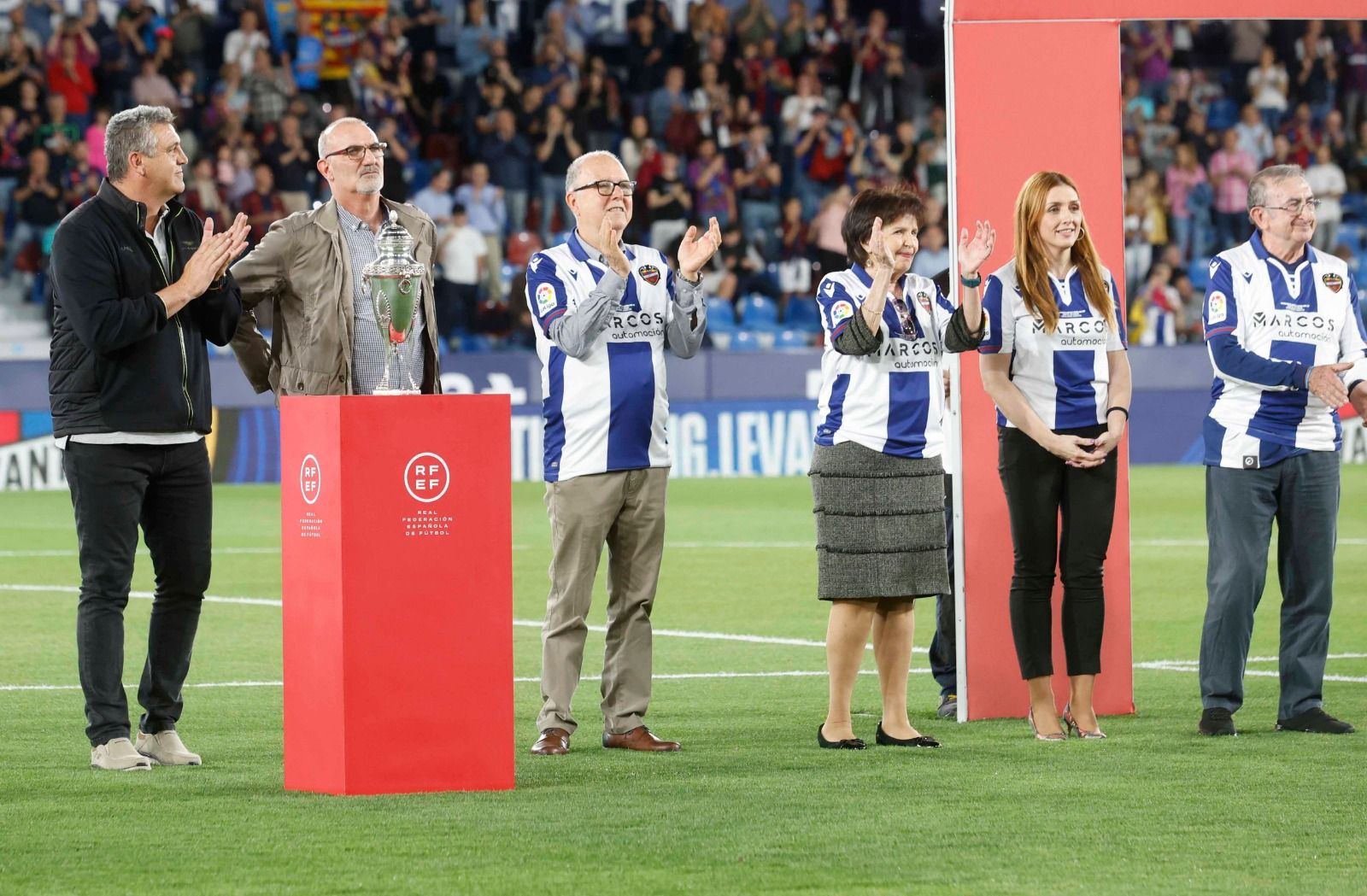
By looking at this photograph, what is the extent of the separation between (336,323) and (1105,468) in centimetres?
261

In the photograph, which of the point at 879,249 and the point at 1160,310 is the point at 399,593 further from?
the point at 1160,310

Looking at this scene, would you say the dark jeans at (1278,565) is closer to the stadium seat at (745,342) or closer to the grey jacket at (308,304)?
the grey jacket at (308,304)

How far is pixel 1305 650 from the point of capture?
703 cm

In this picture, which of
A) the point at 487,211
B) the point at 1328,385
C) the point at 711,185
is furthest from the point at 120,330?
the point at 711,185

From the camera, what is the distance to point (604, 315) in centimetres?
656

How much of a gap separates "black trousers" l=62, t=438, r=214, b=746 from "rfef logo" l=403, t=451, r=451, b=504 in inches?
39.1

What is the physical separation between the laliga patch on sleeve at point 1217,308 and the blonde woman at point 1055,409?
1.26ft

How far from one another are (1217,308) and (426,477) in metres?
2.95

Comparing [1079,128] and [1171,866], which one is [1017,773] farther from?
[1079,128]

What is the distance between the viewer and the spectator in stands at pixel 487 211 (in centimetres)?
2131

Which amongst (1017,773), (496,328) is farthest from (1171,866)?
(496,328)

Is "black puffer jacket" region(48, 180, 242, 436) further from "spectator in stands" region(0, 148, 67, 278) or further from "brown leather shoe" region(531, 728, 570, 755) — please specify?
"spectator in stands" region(0, 148, 67, 278)

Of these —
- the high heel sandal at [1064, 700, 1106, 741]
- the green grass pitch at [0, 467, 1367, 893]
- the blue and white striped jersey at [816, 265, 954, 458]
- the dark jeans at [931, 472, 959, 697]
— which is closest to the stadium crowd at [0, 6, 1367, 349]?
the green grass pitch at [0, 467, 1367, 893]

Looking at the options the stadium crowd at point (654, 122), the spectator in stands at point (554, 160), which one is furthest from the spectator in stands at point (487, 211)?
the spectator in stands at point (554, 160)
